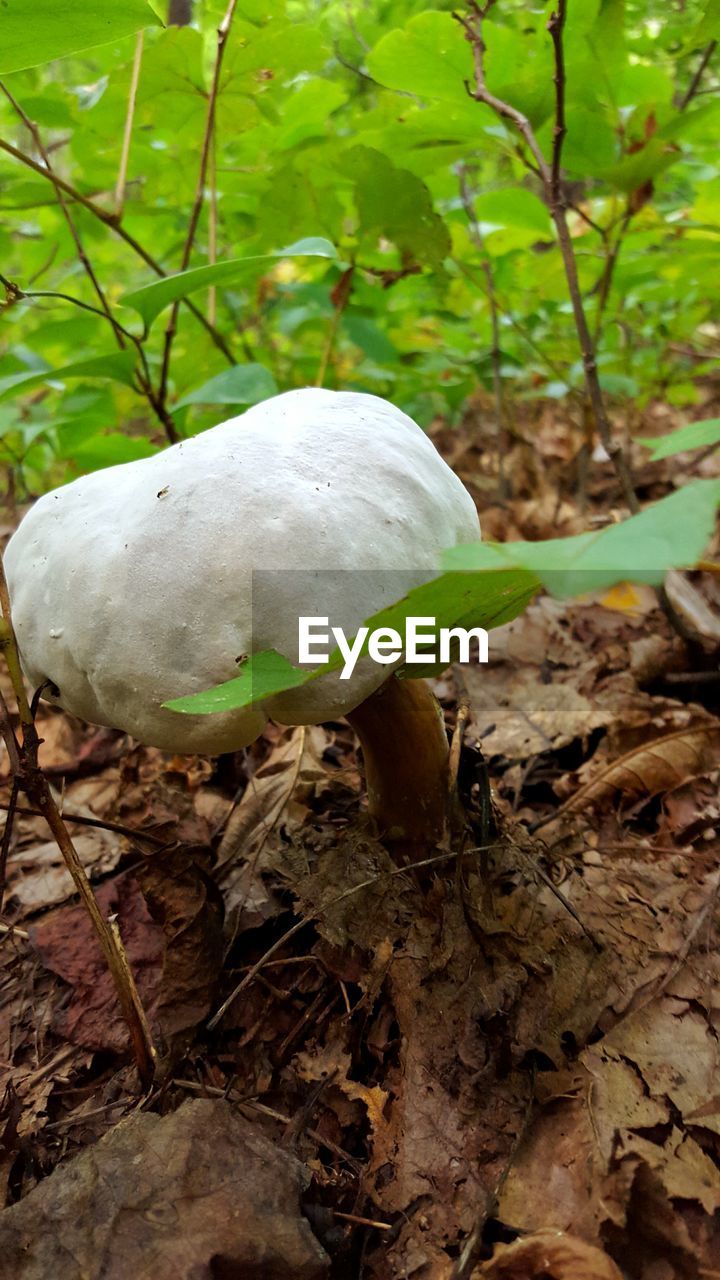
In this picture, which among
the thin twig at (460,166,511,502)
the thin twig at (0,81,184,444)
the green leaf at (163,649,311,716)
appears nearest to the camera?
the green leaf at (163,649,311,716)

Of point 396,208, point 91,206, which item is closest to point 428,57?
point 396,208

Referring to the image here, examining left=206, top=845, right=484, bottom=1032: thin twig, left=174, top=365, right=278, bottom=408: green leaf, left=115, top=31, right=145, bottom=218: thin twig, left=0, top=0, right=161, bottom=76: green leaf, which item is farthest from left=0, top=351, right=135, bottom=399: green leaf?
left=206, top=845, right=484, bottom=1032: thin twig

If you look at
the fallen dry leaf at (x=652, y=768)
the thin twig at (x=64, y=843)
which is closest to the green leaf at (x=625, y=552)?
the thin twig at (x=64, y=843)

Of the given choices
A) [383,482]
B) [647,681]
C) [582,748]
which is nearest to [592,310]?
[647,681]

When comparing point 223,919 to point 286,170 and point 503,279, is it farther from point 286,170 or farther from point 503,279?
point 503,279

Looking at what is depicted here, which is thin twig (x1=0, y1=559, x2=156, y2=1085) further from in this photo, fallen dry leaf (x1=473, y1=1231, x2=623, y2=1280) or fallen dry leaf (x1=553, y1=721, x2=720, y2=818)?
fallen dry leaf (x1=553, y1=721, x2=720, y2=818)
